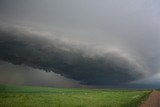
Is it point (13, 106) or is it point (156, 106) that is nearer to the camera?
point (13, 106)

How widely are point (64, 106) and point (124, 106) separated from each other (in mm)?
7124

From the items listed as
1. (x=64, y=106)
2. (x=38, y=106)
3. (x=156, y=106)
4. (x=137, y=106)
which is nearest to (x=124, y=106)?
(x=137, y=106)

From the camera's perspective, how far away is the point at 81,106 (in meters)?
32.0

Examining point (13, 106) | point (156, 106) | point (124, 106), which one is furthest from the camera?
point (124, 106)

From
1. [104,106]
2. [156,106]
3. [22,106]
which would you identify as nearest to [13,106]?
[22,106]

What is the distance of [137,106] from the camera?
108 feet

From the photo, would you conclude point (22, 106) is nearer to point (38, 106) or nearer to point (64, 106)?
point (38, 106)

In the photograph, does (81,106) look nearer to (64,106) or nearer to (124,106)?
(64,106)

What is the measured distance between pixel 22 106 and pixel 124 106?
1178 centimetres

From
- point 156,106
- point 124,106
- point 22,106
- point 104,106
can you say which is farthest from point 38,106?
point 156,106

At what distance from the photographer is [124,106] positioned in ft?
109

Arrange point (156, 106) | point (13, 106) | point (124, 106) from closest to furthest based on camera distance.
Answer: point (13, 106) → point (156, 106) → point (124, 106)

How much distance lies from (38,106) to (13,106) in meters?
2.71

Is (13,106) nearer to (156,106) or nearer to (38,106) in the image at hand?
(38,106)
